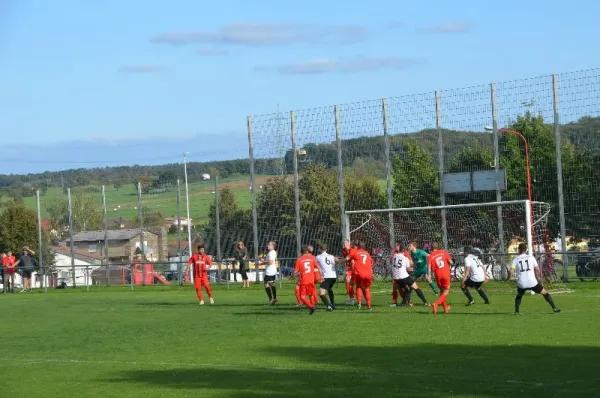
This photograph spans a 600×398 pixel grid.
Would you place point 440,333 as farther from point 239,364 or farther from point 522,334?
point 239,364

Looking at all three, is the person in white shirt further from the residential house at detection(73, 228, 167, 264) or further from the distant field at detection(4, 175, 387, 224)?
the residential house at detection(73, 228, 167, 264)

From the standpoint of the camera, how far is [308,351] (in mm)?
19141

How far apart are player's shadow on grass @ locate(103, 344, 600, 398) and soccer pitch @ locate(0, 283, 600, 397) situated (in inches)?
1.1

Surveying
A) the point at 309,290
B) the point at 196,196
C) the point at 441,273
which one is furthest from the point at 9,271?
the point at 441,273

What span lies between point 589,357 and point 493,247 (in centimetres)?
2130

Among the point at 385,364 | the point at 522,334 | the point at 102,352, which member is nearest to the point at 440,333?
the point at 522,334

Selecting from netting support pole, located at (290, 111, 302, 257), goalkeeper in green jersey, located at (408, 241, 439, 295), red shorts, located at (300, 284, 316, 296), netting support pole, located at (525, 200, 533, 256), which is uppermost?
netting support pole, located at (290, 111, 302, 257)

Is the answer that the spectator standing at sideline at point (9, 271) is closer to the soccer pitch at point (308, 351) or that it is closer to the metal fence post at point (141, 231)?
the metal fence post at point (141, 231)

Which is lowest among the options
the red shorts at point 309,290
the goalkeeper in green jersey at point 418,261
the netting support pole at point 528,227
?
the red shorts at point 309,290

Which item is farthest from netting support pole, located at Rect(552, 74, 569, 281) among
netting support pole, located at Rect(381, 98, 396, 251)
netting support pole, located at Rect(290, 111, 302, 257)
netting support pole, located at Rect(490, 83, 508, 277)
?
netting support pole, located at Rect(290, 111, 302, 257)

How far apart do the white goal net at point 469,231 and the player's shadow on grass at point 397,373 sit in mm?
17021

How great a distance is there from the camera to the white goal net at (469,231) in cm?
3653

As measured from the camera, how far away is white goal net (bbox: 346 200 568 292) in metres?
36.5

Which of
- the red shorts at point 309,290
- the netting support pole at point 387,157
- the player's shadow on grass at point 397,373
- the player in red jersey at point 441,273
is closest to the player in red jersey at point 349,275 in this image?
the red shorts at point 309,290
